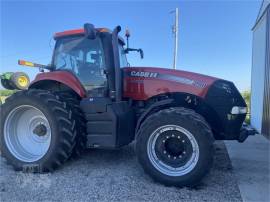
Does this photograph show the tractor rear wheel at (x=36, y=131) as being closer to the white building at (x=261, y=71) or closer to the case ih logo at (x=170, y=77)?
the case ih logo at (x=170, y=77)

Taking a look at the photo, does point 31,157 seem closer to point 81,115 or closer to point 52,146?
point 52,146

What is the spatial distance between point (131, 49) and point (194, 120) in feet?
7.44

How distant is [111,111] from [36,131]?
1288 millimetres

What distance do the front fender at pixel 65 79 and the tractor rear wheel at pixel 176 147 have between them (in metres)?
1.25

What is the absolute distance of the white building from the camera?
24.4 ft

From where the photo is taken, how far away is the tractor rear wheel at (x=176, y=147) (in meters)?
3.46

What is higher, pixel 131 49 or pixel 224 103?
pixel 131 49

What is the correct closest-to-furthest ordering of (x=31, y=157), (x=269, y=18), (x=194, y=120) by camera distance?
(x=194, y=120) → (x=31, y=157) → (x=269, y=18)

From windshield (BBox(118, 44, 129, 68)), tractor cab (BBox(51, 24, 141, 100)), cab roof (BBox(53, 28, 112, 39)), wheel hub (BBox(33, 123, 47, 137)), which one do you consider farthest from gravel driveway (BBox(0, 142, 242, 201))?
cab roof (BBox(53, 28, 112, 39))

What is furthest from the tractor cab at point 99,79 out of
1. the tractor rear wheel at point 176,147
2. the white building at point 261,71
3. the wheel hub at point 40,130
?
the white building at point 261,71

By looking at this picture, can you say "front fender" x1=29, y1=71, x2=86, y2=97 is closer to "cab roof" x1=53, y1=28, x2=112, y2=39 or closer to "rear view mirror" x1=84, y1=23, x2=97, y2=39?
"cab roof" x1=53, y1=28, x2=112, y2=39

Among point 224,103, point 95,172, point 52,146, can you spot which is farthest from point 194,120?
point 52,146

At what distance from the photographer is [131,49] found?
205 inches

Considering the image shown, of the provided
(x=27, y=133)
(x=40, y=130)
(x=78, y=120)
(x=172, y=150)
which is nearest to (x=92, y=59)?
(x=78, y=120)
